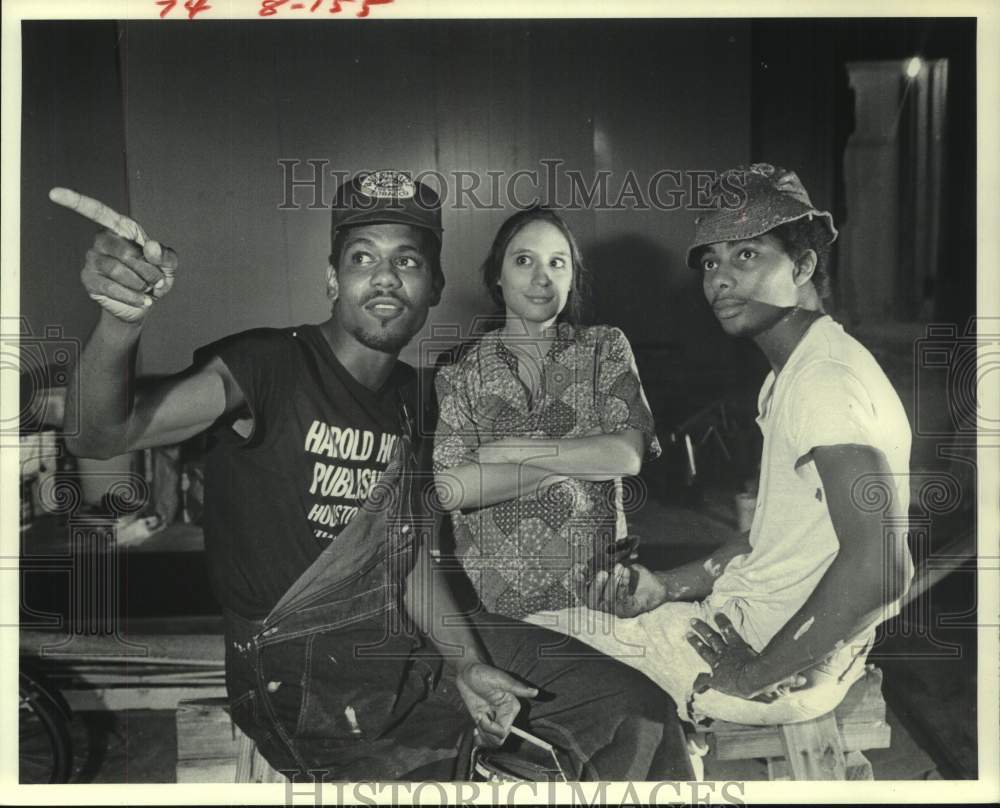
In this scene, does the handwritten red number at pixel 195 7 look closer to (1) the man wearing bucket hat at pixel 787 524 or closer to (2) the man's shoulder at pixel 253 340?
(2) the man's shoulder at pixel 253 340

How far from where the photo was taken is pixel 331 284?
10.5 feet

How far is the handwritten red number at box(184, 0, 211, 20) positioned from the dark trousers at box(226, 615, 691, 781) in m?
1.90

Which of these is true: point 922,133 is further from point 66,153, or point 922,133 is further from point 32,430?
point 32,430

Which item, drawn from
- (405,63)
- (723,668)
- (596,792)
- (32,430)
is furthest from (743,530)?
(32,430)

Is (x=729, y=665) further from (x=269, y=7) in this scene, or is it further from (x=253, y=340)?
(x=269, y=7)

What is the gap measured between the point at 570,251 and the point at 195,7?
1402 mm

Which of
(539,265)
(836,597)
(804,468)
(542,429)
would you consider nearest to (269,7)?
(539,265)

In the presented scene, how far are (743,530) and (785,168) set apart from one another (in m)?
1.13

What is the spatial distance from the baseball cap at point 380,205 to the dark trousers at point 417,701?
1.24m

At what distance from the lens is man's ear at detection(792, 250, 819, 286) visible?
3.24m

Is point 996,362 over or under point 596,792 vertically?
over

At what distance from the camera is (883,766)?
333 cm

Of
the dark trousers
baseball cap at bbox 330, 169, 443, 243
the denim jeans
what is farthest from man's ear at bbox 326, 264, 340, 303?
the dark trousers

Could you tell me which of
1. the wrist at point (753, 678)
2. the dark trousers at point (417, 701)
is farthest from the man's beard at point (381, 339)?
the wrist at point (753, 678)
